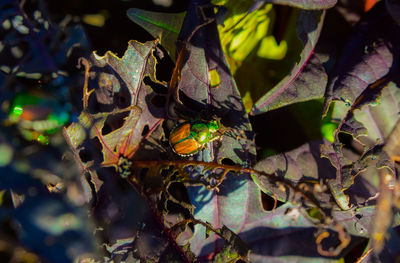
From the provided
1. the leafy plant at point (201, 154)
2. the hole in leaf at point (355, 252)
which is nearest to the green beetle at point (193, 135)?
the leafy plant at point (201, 154)

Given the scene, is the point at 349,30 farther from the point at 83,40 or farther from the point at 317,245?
the point at 83,40

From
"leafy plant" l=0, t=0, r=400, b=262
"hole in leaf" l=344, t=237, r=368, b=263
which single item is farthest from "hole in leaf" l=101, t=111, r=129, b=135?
"hole in leaf" l=344, t=237, r=368, b=263

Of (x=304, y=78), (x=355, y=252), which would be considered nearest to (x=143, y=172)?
(x=304, y=78)

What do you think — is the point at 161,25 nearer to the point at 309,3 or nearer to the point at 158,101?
the point at 158,101

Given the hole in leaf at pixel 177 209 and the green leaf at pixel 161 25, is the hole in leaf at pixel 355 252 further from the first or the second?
the green leaf at pixel 161 25

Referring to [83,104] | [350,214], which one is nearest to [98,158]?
[83,104]

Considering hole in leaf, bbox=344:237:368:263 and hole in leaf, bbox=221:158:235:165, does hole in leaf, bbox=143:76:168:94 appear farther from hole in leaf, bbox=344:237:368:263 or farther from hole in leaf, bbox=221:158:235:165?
hole in leaf, bbox=344:237:368:263
